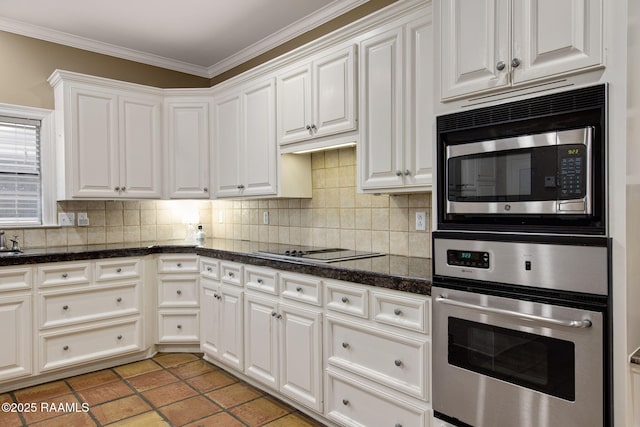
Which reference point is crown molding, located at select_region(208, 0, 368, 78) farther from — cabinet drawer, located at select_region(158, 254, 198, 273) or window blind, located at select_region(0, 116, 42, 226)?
cabinet drawer, located at select_region(158, 254, 198, 273)

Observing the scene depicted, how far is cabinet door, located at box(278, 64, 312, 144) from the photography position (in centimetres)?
290

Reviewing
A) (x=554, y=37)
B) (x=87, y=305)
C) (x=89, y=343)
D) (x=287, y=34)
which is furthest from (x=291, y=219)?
(x=554, y=37)

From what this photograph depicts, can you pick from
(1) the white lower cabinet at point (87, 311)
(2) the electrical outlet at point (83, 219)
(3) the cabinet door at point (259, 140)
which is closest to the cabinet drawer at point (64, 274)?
(1) the white lower cabinet at point (87, 311)

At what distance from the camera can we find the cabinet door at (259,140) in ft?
10.5

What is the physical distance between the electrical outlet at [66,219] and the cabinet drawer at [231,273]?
1524 mm

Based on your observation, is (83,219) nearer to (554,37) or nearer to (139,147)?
(139,147)

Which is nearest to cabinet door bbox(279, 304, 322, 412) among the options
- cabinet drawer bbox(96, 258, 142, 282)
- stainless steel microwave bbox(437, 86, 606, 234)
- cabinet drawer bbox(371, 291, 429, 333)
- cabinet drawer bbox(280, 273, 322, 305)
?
cabinet drawer bbox(280, 273, 322, 305)

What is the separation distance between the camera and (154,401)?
279cm

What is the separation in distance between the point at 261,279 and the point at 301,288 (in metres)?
0.42

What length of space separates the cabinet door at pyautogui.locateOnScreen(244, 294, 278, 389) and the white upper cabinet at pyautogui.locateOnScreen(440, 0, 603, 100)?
172cm

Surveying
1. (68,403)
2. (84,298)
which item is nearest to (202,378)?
(68,403)

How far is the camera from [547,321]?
4.67 ft

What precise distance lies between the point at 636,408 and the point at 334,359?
132cm

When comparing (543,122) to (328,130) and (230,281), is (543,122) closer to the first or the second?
(328,130)
